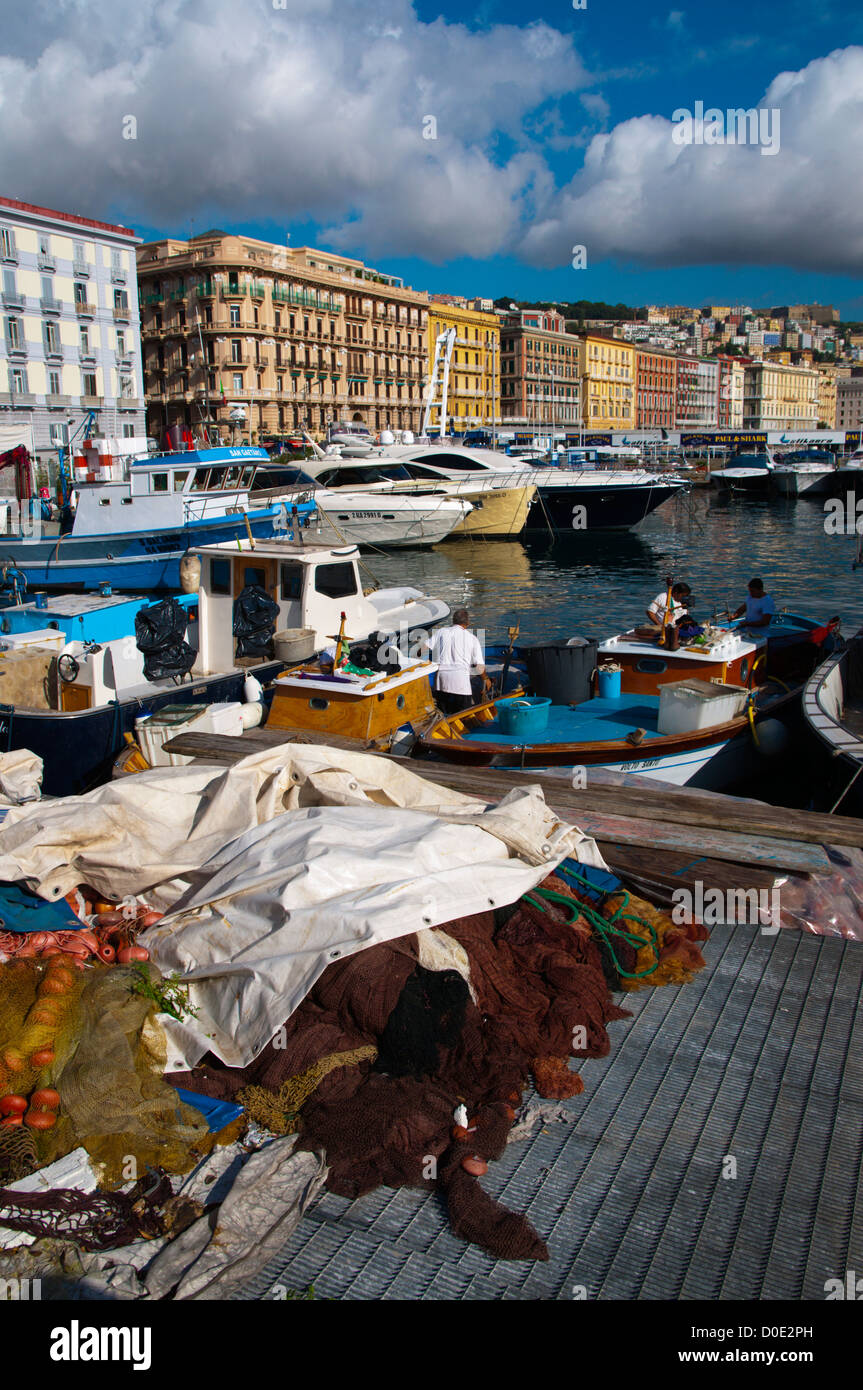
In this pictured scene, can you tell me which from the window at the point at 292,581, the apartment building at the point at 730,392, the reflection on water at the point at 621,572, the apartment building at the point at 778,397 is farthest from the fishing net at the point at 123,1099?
the apartment building at the point at 778,397

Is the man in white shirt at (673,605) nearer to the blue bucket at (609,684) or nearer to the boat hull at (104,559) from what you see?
the blue bucket at (609,684)

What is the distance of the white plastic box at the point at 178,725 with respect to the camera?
9.16 meters

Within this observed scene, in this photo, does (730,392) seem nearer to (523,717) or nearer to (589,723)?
(589,723)

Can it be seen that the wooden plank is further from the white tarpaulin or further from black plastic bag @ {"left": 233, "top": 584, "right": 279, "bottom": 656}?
black plastic bag @ {"left": 233, "top": 584, "right": 279, "bottom": 656}

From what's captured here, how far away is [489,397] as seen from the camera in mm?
89500

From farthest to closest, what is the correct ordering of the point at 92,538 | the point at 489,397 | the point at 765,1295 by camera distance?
the point at 489,397 → the point at 92,538 → the point at 765,1295

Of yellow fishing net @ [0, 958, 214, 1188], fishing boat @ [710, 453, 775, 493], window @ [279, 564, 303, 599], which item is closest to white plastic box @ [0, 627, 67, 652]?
window @ [279, 564, 303, 599]

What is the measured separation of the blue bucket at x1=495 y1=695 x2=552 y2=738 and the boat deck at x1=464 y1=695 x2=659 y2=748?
0.04 m

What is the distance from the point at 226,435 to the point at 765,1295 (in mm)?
67513

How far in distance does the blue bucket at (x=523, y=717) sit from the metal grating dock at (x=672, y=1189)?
5.03 meters

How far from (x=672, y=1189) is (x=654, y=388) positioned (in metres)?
127

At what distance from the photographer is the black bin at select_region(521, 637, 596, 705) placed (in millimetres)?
10547
